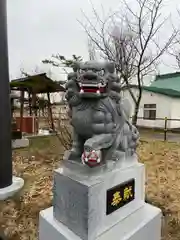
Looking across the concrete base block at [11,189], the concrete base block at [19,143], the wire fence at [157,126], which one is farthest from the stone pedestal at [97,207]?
the wire fence at [157,126]

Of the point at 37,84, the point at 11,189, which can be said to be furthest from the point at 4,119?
the point at 37,84

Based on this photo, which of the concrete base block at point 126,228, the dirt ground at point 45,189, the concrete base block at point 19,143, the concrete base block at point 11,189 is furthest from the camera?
the concrete base block at point 19,143

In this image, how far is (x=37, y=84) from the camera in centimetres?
645

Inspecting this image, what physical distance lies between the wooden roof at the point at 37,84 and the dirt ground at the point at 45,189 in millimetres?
2427

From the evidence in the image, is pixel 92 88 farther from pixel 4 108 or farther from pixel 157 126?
pixel 157 126

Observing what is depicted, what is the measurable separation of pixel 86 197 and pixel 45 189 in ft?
5.21

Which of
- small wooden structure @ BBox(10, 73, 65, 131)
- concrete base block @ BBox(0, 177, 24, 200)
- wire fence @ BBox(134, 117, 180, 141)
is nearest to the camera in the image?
concrete base block @ BBox(0, 177, 24, 200)

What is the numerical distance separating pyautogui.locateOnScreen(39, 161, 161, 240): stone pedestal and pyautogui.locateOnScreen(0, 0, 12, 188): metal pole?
1.24 metres

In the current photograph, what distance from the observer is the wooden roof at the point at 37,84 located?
6.16 m

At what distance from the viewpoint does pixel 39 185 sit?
2.80 m

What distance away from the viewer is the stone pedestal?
49.7 inches

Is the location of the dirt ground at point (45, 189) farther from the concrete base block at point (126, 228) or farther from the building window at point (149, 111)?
the building window at point (149, 111)

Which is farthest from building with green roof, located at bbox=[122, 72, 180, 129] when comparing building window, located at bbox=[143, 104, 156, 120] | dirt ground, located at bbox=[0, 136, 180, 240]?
dirt ground, located at bbox=[0, 136, 180, 240]

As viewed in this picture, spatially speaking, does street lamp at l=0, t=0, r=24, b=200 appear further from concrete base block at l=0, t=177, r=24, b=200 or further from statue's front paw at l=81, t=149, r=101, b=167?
statue's front paw at l=81, t=149, r=101, b=167
